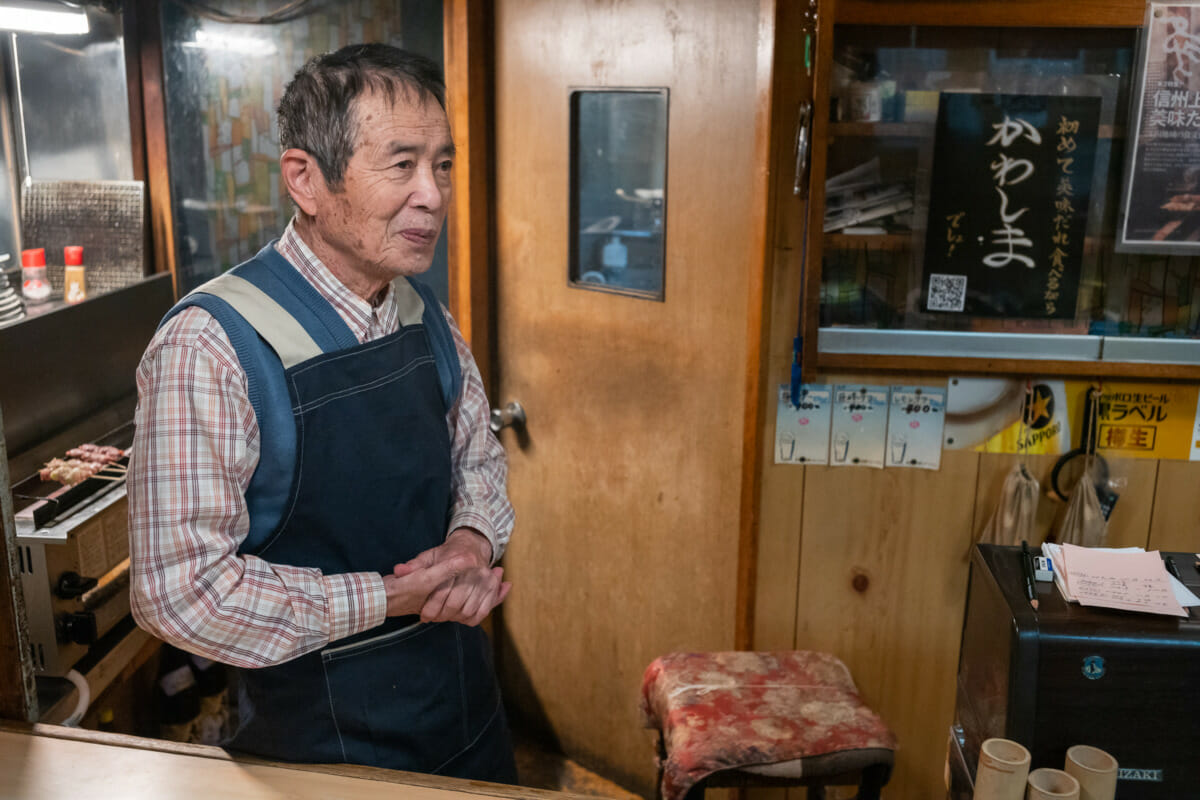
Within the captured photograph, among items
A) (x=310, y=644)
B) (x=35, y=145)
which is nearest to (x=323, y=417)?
(x=310, y=644)

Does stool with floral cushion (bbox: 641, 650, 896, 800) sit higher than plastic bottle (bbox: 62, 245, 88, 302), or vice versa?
plastic bottle (bbox: 62, 245, 88, 302)

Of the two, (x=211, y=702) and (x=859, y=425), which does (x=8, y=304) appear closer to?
(x=211, y=702)

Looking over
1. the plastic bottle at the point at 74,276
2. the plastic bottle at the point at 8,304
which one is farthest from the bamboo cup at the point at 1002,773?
the plastic bottle at the point at 74,276

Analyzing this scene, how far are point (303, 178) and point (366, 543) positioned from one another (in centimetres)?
54

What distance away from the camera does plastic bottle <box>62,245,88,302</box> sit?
3.00 m

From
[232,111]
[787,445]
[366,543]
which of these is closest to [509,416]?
[787,445]

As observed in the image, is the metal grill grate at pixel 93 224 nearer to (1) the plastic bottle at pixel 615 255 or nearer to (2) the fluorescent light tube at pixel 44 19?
(2) the fluorescent light tube at pixel 44 19

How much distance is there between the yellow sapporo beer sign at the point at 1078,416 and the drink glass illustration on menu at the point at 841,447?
9.9 inches

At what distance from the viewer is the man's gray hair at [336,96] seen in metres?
1.50

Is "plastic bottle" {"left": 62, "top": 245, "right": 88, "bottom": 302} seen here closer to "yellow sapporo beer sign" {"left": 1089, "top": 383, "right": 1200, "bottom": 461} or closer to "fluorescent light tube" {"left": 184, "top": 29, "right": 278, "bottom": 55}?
"fluorescent light tube" {"left": 184, "top": 29, "right": 278, "bottom": 55}

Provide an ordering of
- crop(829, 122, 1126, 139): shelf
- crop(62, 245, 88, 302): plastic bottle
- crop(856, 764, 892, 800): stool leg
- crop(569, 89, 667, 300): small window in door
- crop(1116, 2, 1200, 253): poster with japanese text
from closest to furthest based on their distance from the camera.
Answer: crop(856, 764, 892, 800): stool leg → crop(1116, 2, 1200, 253): poster with japanese text → crop(829, 122, 1126, 139): shelf → crop(569, 89, 667, 300): small window in door → crop(62, 245, 88, 302): plastic bottle

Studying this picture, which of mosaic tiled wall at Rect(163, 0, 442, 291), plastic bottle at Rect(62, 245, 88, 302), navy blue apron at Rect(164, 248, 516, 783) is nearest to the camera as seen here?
navy blue apron at Rect(164, 248, 516, 783)

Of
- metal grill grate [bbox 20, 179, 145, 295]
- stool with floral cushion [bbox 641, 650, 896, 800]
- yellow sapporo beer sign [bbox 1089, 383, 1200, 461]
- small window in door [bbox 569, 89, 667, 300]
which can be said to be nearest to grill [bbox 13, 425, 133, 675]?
metal grill grate [bbox 20, 179, 145, 295]

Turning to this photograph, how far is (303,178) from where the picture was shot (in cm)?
154
